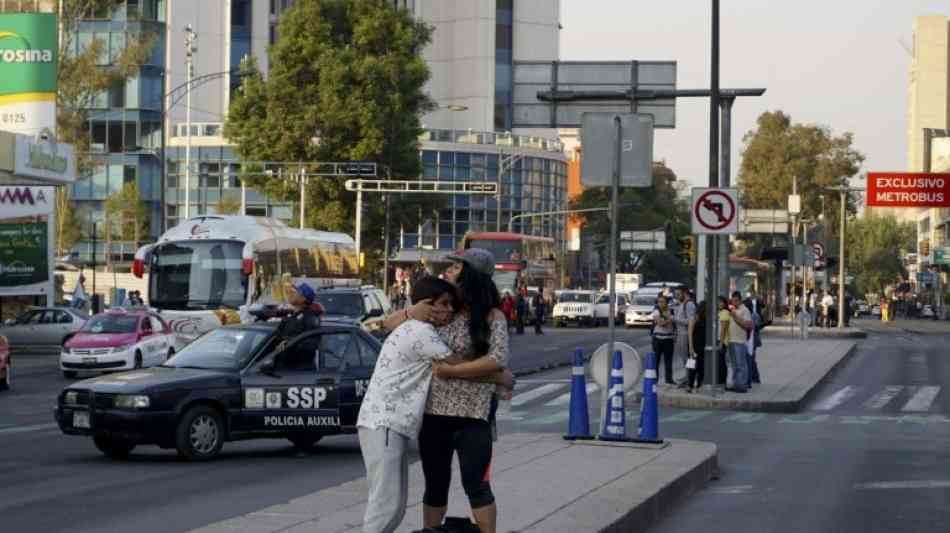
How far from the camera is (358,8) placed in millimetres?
64312

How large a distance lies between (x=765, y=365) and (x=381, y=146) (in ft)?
82.6

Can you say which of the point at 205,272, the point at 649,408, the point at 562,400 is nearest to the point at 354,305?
the point at 205,272

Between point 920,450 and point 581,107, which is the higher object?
point 581,107

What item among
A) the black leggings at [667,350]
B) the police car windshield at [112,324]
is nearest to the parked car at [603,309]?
the police car windshield at [112,324]

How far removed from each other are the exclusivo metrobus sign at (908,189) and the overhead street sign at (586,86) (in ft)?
154

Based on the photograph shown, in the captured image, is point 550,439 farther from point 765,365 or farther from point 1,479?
point 765,365

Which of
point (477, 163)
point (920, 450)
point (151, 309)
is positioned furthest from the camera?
point (477, 163)

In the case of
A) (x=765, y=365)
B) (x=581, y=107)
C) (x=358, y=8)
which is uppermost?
(x=358, y=8)

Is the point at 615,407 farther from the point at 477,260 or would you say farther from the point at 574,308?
the point at 574,308

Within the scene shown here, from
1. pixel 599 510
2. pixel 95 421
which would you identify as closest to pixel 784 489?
pixel 599 510

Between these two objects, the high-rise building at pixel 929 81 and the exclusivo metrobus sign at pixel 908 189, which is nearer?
the exclusivo metrobus sign at pixel 908 189

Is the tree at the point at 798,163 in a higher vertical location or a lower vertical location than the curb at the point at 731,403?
higher

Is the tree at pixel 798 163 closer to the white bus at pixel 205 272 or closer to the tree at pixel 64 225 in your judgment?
the tree at pixel 64 225

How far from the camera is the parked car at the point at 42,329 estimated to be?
47.5 m
